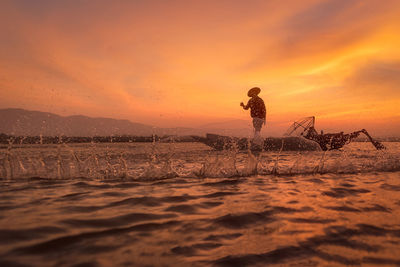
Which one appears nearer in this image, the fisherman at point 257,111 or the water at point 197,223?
the water at point 197,223

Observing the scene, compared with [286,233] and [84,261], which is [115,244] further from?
[286,233]

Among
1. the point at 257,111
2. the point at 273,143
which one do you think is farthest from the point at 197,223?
the point at 273,143

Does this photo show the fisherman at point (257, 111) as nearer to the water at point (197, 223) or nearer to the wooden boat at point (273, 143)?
the wooden boat at point (273, 143)

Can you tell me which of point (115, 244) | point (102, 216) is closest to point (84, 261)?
point (115, 244)

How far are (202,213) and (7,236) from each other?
1.84 m

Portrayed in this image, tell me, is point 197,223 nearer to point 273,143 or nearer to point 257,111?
point 257,111

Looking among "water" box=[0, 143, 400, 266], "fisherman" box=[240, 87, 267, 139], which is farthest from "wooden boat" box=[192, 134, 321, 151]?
"water" box=[0, 143, 400, 266]

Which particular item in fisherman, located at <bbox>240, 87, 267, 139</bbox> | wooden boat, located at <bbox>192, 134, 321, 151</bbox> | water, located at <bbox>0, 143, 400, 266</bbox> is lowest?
water, located at <bbox>0, 143, 400, 266</bbox>

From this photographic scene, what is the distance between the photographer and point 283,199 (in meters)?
3.50

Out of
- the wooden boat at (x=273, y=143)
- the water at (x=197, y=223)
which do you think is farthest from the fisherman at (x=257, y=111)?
the water at (x=197, y=223)

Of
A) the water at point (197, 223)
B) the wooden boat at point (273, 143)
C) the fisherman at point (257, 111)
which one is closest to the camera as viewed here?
the water at point (197, 223)

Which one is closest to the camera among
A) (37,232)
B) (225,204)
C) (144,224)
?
(37,232)

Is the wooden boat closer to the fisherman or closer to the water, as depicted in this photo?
the fisherman

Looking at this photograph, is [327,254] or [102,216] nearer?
[327,254]
